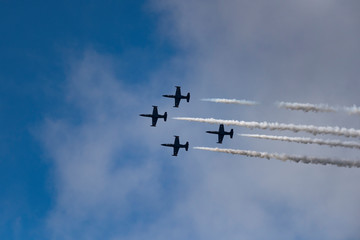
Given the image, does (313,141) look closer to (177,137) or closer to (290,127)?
(290,127)

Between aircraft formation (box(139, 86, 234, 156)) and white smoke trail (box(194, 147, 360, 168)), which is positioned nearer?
white smoke trail (box(194, 147, 360, 168))

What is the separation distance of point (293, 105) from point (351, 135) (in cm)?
1390

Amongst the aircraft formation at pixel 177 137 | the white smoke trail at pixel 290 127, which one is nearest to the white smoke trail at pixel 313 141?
the white smoke trail at pixel 290 127

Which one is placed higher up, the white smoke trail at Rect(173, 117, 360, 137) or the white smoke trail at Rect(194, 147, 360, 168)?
the white smoke trail at Rect(173, 117, 360, 137)

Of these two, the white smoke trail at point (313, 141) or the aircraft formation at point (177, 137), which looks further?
the aircraft formation at point (177, 137)

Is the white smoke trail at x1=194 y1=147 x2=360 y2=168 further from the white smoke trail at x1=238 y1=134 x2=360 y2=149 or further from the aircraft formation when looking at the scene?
the aircraft formation

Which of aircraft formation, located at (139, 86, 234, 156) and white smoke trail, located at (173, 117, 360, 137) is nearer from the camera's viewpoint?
white smoke trail, located at (173, 117, 360, 137)

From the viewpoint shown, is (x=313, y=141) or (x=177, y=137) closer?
(x=313, y=141)

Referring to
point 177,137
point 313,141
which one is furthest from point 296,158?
point 177,137

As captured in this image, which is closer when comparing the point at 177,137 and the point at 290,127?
the point at 290,127

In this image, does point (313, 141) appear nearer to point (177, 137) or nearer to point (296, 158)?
point (296, 158)

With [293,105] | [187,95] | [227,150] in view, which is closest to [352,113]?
[293,105]

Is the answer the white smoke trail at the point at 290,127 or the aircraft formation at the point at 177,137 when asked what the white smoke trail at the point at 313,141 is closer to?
the white smoke trail at the point at 290,127

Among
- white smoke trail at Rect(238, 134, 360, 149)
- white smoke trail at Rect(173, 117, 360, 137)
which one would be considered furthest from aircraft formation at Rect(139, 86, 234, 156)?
white smoke trail at Rect(238, 134, 360, 149)
